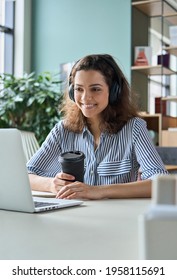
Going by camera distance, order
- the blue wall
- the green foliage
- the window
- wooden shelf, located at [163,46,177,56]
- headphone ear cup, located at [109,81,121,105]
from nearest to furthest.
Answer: headphone ear cup, located at [109,81,121,105], the green foliage, wooden shelf, located at [163,46,177,56], the blue wall, the window

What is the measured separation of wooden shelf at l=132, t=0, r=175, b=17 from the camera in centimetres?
492

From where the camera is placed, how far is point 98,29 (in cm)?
518

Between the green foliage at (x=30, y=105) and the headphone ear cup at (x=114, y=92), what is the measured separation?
8.59ft

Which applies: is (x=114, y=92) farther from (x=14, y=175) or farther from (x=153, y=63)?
(x=153, y=63)

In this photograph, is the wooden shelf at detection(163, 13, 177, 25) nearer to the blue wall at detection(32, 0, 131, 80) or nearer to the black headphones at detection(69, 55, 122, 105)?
the blue wall at detection(32, 0, 131, 80)

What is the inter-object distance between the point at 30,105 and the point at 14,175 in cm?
346

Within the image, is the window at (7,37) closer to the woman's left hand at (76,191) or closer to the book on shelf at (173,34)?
the book on shelf at (173,34)

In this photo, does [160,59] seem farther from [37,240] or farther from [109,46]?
[37,240]

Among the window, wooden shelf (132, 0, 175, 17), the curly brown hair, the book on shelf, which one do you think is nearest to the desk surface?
the curly brown hair

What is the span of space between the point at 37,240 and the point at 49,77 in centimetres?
404

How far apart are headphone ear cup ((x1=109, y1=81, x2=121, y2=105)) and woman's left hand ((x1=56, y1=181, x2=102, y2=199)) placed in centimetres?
56

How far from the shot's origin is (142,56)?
4.95 metres

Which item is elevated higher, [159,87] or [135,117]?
[159,87]
